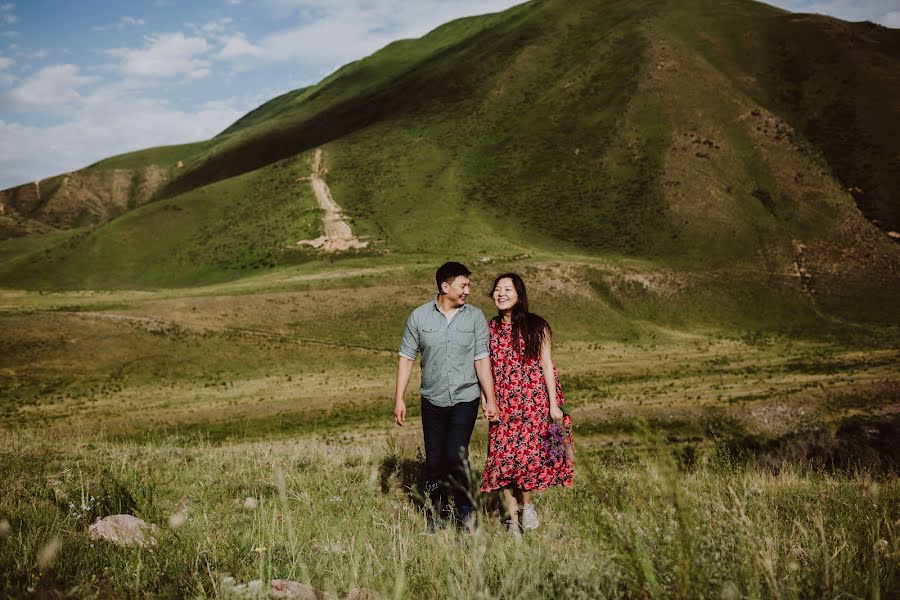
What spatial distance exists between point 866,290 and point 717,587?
80.4 m

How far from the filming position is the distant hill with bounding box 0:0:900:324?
77.7 m

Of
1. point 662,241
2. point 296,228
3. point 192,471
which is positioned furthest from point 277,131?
point 192,471

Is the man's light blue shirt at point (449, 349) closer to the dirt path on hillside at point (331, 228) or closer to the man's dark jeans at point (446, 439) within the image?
the man's dark jeans at point (446, 439)

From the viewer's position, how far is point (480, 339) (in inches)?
256

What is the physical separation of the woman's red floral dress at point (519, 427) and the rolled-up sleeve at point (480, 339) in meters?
0.53

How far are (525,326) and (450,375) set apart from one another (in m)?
1.19

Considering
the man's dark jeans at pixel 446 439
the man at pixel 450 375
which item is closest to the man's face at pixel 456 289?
the man at pixel 450 375

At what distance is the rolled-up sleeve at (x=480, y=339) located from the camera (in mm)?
6465

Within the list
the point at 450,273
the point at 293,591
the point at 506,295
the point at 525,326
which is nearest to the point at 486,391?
the point at 525,326

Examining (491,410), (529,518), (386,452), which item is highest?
(491,410)

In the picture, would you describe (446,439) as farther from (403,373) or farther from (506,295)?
(506,295)

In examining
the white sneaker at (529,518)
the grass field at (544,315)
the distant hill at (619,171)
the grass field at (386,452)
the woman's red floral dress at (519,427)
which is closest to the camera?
the grass field at (386,452)

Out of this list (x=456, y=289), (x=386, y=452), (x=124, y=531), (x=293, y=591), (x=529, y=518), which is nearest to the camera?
(x=293, y=591)

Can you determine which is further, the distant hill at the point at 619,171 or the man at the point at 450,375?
the distant hill at the point at 619,171
